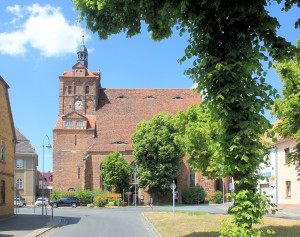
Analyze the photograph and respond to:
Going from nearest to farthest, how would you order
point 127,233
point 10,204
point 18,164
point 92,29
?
point 92,29 → point 127,233 → point 10,204 → point 18,164

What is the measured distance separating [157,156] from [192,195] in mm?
8475

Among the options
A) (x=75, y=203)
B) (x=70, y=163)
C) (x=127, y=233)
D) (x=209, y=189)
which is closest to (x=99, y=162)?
(x=70, y=163)

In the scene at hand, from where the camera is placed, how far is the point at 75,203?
47.6 meters

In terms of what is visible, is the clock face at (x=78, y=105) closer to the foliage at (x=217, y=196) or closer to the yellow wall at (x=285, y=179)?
the foliage at (x=217, y=196)

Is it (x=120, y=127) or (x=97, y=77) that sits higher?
(x=97, y=77)

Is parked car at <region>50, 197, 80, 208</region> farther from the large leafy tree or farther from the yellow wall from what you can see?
the large leafy tree

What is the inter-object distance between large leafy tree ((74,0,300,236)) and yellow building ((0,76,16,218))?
19.7 meters

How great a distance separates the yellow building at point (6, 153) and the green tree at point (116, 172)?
22716 mm

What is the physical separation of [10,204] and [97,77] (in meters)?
35.6

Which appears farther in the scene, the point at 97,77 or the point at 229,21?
the point at 97,77

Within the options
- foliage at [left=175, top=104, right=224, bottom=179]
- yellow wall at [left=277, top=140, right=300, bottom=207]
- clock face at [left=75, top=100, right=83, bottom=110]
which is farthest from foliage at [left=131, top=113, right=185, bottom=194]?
foliage at [left=175, top=104, right=224, bottom=179]

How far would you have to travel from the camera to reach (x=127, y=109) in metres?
61.1

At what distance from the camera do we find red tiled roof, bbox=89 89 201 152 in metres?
57.1

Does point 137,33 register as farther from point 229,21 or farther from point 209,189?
point 209,189
